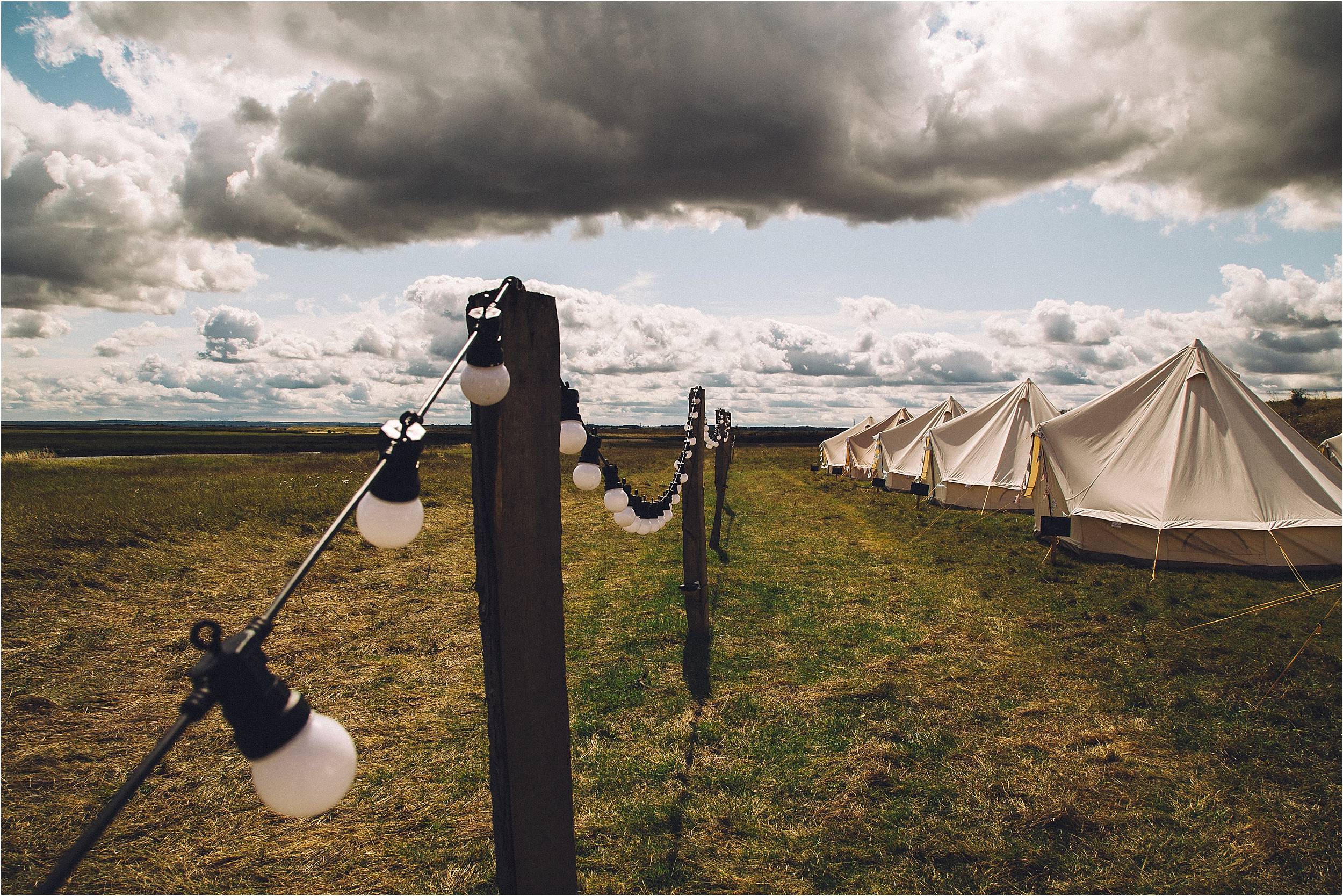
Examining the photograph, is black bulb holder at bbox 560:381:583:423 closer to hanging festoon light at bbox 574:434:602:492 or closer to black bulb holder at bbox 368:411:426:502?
hanging festoon light at bbox 574:434:602:492

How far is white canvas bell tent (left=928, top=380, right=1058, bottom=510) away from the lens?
46.0 feet

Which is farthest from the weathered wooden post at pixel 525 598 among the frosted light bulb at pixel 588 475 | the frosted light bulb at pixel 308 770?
the frosted light bulb at pixel 588 475

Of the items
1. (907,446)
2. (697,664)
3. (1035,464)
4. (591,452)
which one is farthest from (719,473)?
(591,452)

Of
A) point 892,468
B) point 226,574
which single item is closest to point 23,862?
point 226,574

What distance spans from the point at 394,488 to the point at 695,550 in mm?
4506

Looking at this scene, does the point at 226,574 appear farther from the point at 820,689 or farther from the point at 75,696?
the point at 820,689

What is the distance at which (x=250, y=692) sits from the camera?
3.70 feet

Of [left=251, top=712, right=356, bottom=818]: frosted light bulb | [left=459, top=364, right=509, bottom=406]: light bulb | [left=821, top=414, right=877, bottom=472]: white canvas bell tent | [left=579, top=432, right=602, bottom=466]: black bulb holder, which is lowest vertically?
[left=821, top=414, right=877, bottom=472]: white canvas bell tent

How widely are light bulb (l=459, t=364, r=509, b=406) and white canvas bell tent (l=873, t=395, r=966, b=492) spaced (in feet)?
56.1

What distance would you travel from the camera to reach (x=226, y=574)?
8523 mm

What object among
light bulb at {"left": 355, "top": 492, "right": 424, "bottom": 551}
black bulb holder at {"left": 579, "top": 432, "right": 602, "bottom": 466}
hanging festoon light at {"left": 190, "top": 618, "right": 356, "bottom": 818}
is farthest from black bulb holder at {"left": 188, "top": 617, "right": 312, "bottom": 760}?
black bulb holder at {"left": 579, "top": 432, "right": 602, "bottom": 466}

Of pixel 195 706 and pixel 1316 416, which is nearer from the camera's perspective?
pixel 195 706

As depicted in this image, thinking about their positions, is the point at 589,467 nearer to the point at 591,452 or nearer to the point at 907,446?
the point at 591,452

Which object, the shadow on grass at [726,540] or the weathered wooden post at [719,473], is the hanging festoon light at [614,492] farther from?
the weathered wooden post at [719,473]
